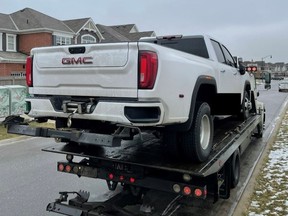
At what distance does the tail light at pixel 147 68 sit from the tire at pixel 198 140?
958 millimetres

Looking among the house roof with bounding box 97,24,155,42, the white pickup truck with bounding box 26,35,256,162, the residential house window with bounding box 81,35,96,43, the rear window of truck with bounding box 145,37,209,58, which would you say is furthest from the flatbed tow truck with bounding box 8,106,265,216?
the house roof with bounding box 97,24,155,42

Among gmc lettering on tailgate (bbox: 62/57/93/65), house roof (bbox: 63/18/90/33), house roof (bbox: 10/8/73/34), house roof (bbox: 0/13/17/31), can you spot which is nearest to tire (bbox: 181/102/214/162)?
gmc lettering on tailgate (bbox: 62/57/93/65)

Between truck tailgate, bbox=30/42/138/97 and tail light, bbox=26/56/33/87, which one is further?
tail light, bbox=26/56/33/87

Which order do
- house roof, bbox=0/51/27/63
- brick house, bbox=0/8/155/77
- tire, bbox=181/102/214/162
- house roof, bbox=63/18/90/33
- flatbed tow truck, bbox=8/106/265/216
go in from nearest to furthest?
flatbed tow truck, bbox=8/106/265/216, tire, bbox=181/102/214/162, house roof, bbox=0/51/27/63, brick house, bbox=0/8/155/77, house roof, bbox=63/18/90/33

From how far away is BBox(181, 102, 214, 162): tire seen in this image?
156 inches

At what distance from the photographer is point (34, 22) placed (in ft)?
115

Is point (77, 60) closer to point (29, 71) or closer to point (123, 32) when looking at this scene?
point (29, 71)

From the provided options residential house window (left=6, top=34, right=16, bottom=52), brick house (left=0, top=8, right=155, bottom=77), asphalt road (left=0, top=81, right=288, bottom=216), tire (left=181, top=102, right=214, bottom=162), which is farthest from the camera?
residential house window (left=6, top=34, right=16, bottom=52)

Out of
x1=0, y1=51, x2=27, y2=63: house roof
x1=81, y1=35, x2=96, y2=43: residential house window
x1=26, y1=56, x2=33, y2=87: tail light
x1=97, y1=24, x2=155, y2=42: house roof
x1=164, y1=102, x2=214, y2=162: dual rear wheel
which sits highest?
x1=97, y1=24, x2=155, y2=42: house roof

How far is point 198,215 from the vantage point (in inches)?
180

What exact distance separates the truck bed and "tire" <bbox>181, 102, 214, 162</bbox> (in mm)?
87

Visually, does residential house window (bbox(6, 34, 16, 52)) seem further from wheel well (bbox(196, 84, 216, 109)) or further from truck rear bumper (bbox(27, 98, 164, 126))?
truck rear bumper (bbox(27, 98, 164, 126))

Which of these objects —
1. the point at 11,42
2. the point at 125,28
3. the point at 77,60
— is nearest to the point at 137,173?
the point at 77,60

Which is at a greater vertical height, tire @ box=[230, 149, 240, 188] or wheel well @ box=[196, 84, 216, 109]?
wheel well @ box=[196, 84, 216, 109]
